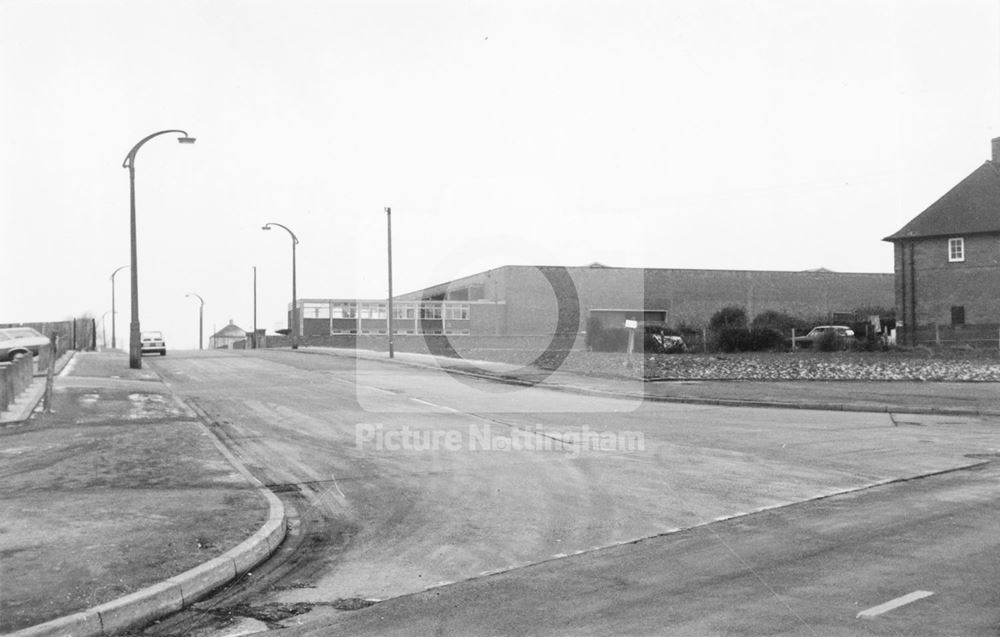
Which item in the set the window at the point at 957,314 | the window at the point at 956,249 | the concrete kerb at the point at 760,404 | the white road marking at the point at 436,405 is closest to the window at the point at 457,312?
the window at the point at 956,249

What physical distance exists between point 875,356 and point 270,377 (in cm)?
2126

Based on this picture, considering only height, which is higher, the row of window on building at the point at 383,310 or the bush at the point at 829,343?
the row of window on building at the point at 383,310

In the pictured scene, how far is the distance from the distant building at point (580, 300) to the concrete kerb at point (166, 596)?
5730 centimetres

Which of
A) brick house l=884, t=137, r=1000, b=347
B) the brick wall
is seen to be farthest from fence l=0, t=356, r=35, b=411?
the brick wall

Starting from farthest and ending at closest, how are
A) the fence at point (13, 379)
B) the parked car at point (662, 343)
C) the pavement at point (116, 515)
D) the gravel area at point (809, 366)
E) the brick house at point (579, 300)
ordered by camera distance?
the brick house at point (579, 300) < the parked car at point (662, 343) < the gravel area at point (809, 366) < the fence at point (13, 379) < the pavement at point (116, 515)

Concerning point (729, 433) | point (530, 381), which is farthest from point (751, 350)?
point (729, 433)

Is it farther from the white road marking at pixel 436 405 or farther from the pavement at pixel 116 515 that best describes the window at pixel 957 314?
the pavement at pixel 116 515

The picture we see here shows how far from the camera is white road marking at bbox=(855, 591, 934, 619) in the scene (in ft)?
18.8

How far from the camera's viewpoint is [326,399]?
21.6 metres

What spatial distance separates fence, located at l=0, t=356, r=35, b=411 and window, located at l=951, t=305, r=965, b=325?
45.1m

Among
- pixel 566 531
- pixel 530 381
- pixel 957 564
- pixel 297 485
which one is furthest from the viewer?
pixel 530 381

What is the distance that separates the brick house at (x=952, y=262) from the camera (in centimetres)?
4831

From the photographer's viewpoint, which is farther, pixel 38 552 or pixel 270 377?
pixel 270 377

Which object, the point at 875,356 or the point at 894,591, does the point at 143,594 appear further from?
the point at 875,356
